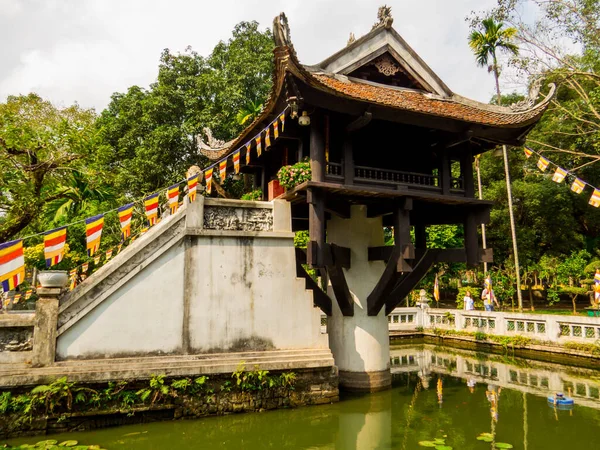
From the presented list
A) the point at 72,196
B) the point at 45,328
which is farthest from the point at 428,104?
the point at 72,196

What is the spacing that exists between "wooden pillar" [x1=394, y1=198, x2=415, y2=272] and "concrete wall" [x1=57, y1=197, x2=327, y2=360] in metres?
1.86

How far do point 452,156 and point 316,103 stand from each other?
3.82m

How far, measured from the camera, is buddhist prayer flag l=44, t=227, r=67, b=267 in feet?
20.8

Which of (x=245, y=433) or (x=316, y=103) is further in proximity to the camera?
(x=316, y=103)

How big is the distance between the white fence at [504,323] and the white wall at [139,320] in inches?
308

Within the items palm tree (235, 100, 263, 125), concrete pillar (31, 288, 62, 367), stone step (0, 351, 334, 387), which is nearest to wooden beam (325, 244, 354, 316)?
stone step (0, 351, 334, 387)

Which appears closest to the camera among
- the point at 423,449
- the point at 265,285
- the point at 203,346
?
the point at 423,449

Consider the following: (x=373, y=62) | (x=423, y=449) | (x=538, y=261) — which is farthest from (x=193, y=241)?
(x=538, y=261)

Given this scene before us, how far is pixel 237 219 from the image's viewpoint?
25.7ft

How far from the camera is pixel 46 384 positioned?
6.10 metres

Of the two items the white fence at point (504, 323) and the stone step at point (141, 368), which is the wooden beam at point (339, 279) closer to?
the stone step at point (141, 368)

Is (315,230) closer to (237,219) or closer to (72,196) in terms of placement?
(237,219)

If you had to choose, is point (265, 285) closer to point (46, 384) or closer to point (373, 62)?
point (46, 384)

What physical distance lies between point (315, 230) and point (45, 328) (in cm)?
447
